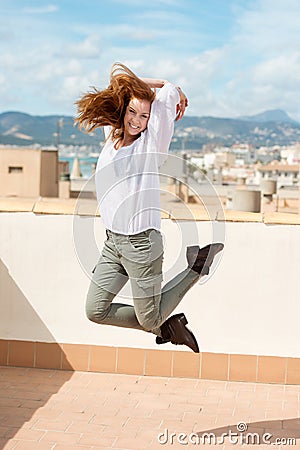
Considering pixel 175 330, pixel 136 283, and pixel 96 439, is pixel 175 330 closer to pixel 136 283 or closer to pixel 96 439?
pixel 136 283

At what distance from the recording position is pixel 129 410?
4500 millimetres

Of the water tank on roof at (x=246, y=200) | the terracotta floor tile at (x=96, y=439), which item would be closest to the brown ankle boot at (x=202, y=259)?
the terracotta floor tile at (x=96, y=439)

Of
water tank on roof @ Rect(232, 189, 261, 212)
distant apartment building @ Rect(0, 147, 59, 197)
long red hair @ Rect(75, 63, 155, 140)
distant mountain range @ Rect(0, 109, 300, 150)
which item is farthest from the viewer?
distant mountain range @ Rect(0, 109, 300, 150)

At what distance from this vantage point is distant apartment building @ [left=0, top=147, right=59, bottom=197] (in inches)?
1266

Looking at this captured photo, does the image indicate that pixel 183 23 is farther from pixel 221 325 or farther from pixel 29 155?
pixel 221 325

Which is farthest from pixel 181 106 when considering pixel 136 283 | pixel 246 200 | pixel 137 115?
pixel 246 200

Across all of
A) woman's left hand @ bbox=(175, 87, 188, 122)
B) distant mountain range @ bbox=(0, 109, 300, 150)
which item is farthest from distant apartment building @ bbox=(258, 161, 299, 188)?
distant mountain range @ bbox=(0, 109, 300, 150)

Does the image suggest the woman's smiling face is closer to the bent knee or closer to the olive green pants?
the olive green pants

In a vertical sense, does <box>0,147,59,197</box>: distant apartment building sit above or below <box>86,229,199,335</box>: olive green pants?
below

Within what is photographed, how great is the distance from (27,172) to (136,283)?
29.6 meters

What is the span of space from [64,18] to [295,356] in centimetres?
14493

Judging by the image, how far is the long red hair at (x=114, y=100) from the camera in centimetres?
325

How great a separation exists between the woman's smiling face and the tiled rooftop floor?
162 cm

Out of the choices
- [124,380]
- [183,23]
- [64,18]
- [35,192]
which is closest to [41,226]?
[124,380]
